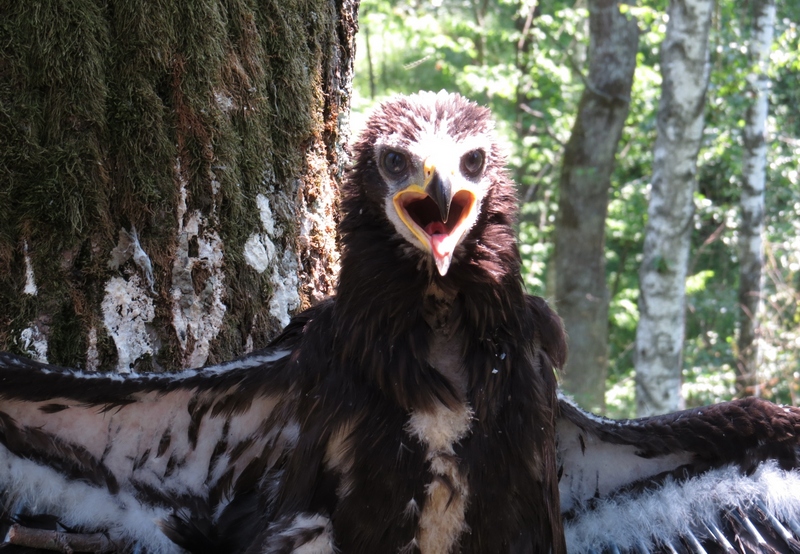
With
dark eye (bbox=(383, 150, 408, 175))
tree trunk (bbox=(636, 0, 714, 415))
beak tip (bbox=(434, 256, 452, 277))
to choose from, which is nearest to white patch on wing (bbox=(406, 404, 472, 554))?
beak tip (bbox=(434, 256, 452, 277))

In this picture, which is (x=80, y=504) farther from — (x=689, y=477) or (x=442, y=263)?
(x=689, y=477)

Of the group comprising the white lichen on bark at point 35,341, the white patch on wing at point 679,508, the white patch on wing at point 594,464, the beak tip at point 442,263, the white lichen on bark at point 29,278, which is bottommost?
the white patch on wing at point 679,508

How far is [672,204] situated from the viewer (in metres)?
8.73

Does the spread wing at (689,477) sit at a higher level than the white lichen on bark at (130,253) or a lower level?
lower

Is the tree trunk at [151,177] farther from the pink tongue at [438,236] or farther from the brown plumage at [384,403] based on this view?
the pink tongue at [438,236]

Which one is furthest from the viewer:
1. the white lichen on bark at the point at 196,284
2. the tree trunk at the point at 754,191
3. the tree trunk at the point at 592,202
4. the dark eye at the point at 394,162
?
the tree trunk at the point at 592,202

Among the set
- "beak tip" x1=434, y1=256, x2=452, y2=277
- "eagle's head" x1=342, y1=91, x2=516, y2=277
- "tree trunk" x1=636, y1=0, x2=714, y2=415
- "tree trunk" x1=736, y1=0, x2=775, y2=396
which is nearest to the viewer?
"beak tip" x1=434, y1=256, x2=452, y2=277

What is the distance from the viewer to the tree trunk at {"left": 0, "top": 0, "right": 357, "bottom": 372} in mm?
2508

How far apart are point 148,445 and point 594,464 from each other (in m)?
1.62

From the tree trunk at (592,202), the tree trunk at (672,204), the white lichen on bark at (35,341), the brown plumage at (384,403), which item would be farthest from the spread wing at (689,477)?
the tree trunk at (592,202)

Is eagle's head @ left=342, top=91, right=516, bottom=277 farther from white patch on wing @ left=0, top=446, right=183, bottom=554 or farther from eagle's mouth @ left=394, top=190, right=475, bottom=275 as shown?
white patch on wing @ left=0, top=446, right=183, bottom=554

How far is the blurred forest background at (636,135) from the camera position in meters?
12.2

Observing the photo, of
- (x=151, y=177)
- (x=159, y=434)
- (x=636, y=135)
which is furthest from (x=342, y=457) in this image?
(x=636, y=135)

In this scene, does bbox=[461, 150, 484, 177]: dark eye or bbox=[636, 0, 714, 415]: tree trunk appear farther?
bbox=[636, 0, 714, 415]: tree trunk
